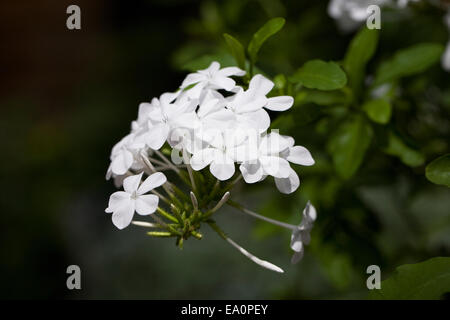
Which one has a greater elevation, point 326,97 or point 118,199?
point 326,97

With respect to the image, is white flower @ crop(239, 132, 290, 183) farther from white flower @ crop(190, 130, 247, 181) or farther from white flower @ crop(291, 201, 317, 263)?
white flower @ crop(291, 201, 317, 263)

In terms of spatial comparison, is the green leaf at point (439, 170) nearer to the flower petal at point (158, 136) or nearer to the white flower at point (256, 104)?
the white flower at point (256, 104)

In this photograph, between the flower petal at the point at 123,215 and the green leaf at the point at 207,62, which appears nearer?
the flower petal at the point at 123,215

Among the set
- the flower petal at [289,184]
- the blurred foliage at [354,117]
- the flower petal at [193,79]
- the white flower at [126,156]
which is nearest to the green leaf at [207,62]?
the blurred foliage at [354,117]

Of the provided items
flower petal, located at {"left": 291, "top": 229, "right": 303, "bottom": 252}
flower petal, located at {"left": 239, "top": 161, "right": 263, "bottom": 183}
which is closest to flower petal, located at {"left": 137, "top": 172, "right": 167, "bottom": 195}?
flower petal, located at {"left": 239, "top": 161, "right": 263, "bottom": 183}

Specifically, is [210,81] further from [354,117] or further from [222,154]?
[354,117]

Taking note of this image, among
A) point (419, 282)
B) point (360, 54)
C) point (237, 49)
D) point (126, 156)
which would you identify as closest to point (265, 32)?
point (237, 49)
